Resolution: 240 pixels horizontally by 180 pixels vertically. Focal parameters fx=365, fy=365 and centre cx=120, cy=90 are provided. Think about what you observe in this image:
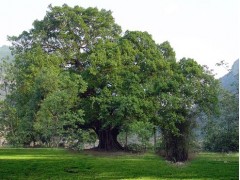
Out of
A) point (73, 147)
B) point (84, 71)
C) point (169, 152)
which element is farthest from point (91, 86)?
point (169, 152)

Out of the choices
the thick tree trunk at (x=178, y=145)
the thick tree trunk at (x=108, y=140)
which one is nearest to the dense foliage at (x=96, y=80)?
the thick tree trunk at (x=108, y=140)

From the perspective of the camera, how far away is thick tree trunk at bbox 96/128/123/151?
4325cm

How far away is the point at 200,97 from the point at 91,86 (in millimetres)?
12556

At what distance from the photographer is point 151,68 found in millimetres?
42719

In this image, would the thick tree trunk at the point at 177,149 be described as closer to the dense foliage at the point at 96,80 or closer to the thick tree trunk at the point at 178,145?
the thick tree trunk at the point at 178,145

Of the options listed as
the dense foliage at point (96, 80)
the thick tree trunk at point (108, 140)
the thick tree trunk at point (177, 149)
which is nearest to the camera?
the thick tree trunk at point (177, 149)

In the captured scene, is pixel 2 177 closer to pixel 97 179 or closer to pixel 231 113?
pixel 97 179

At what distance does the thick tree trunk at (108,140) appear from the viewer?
1703 inches

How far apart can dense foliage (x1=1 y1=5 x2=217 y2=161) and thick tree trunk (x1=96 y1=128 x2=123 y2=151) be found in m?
0.12

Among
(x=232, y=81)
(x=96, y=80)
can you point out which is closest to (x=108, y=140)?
(x=96, y=80)

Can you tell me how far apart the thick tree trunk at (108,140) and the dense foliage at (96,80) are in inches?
4.7

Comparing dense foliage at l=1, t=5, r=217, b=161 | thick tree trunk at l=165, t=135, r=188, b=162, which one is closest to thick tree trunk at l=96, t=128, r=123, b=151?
dense foliage at l=1, t=5, r=217, b=161

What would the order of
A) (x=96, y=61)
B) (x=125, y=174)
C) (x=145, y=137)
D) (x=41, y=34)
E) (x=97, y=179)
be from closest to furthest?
(x=97, y=179) → (x=125, y=174) → (x=145, y=137) → (x=96, y=61) → (x=41, y=34)

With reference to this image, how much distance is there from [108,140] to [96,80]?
7401mm
